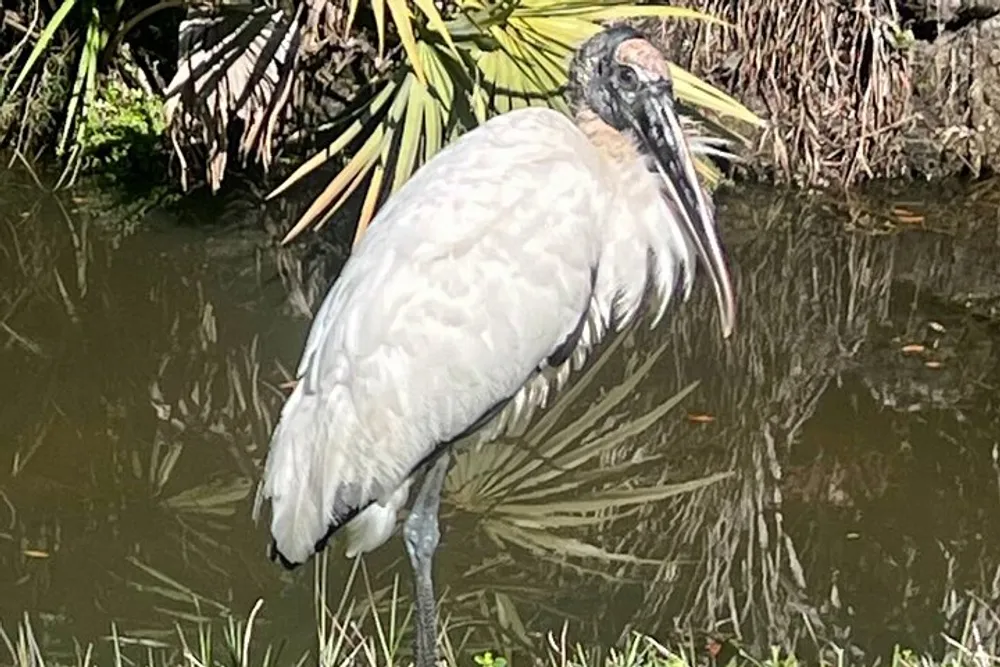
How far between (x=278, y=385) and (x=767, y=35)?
11.5 ft

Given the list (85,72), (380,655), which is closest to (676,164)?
(380,655)

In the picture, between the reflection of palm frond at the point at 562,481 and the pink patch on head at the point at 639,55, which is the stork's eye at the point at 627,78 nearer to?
the pink patch on head at the point at 639,55

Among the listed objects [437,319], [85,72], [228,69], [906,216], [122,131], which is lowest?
[906,216]

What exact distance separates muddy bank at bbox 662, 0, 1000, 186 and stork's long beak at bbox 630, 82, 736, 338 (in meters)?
4.86

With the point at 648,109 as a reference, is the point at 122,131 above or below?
below

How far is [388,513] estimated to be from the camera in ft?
11.0

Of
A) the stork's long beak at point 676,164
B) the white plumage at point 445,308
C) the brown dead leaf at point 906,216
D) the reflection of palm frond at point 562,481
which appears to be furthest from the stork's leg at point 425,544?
the brown dead leaf at point 906,216

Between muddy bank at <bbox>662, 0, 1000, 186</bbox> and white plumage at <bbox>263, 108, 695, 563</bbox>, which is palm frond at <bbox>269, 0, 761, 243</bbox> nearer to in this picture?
muddy bank at <bbox>662, 0, 1000, 186</bbox>

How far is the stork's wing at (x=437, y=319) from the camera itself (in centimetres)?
313

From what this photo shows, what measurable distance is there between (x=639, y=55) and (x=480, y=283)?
1.69 feet

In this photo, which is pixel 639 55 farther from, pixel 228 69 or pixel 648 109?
pixel 228 69

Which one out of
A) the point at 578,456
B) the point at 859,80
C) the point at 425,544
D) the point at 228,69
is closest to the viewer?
the point at 425,544

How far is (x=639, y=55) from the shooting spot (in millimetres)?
3225

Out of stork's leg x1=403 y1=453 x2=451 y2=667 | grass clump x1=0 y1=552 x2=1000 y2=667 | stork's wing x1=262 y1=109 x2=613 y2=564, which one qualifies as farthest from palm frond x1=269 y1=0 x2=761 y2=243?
stork's wing x1=262 y1=109 x2=613 y2=564
